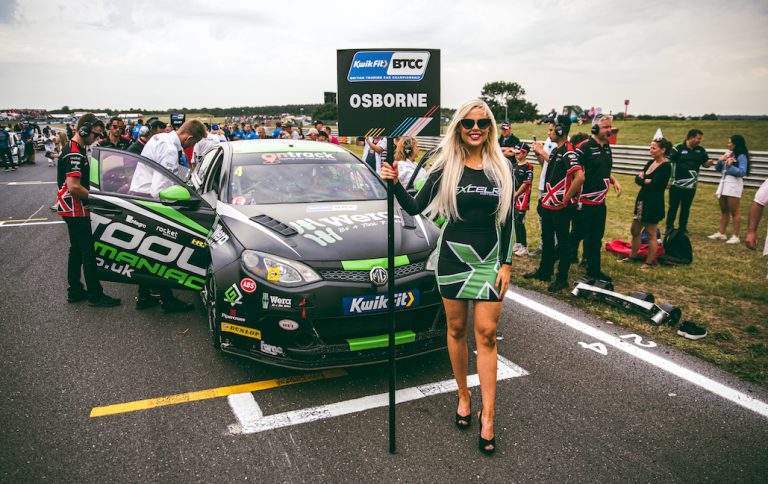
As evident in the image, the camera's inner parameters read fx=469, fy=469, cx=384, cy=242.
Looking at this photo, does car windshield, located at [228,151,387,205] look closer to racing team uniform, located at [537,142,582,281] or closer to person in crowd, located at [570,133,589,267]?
racing team uniform, located at [537,142,582,281]

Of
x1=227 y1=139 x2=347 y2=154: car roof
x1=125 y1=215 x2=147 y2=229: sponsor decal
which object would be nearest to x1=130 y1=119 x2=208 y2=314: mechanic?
x1=125 y1=215 x2=147 y2=229: sponsor decal

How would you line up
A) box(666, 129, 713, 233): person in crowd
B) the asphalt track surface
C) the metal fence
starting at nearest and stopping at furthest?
the asphalt track surface < box(666, 129, 713, 233): person in crowd < the metal fence

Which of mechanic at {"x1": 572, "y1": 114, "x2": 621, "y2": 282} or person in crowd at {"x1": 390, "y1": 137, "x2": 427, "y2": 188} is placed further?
person in crowd at {"x1": 390, "y1": 137, "x2": 427, "y2": 188}

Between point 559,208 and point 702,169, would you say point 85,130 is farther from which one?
point 702,169

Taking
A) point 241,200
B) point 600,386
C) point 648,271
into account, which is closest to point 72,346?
point 241,200

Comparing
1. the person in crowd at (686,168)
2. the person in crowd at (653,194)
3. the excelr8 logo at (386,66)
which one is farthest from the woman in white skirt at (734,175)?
the excelr8 logo at (386,66)

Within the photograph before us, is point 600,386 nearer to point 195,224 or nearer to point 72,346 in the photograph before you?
point 195,224

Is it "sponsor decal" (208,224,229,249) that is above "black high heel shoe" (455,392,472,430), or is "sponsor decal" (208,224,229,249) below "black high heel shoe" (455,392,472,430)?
above

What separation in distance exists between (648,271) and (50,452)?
638 cm

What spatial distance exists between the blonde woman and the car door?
2.37 metres

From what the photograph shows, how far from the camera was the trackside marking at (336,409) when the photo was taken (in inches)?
113

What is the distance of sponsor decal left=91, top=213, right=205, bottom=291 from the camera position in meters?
4.22

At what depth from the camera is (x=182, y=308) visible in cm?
474

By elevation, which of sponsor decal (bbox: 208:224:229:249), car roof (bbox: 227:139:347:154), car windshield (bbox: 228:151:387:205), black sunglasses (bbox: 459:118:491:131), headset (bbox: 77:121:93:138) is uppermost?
headset (bbox: 77:121:93:138)
